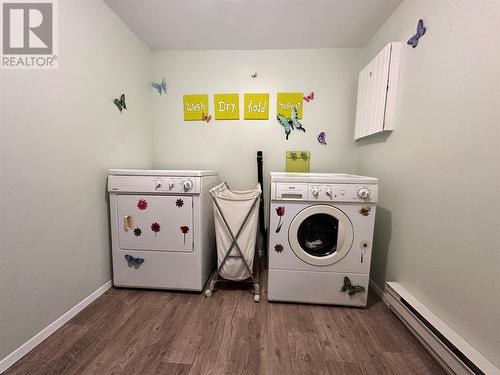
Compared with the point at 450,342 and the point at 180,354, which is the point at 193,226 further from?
the point at 450,342

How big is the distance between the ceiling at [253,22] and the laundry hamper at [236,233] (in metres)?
1.37

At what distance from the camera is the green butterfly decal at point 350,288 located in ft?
4.50

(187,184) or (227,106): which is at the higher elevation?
(227,106)

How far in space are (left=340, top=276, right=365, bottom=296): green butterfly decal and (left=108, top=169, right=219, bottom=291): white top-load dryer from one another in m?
1.05

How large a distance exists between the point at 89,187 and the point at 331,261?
1767 millimetres

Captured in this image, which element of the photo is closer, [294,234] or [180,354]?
[180,354]

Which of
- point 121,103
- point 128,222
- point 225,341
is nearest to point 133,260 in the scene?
point 128,222

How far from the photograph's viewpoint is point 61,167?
116 centimetres

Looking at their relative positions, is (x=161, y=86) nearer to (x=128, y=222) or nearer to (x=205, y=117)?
(x=205, y=117)

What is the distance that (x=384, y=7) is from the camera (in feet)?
4.69

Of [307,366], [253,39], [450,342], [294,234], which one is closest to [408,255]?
[450,342]

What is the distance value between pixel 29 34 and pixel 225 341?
1.98 m

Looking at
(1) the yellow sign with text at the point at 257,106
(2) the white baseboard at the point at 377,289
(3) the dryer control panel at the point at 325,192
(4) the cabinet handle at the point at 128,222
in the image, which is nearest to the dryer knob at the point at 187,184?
(4) the cabinet handle at the point at 128,222

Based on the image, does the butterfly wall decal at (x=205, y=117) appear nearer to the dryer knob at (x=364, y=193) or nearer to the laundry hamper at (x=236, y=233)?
the laundry hamper at (x=236, y=233)
